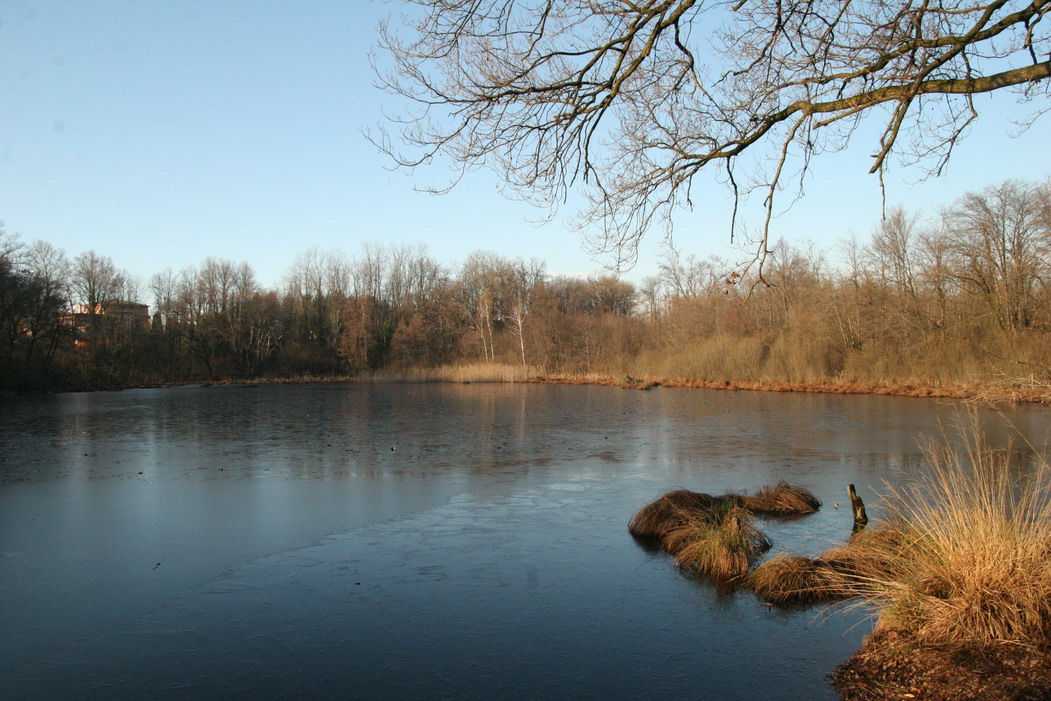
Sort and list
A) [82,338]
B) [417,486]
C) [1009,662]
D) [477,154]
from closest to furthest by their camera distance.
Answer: [1009,662] < [477,154] < [417,486] < [82,338]

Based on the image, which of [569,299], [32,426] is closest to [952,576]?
[32,426]

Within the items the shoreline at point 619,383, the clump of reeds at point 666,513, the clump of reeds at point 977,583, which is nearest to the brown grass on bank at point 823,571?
the clump of reeds at point 977,583

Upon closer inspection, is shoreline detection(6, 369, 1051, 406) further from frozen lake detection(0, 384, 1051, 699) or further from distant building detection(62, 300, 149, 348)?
frozen lake detection(0, 384, 1051, 699)

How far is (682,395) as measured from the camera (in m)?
31.3

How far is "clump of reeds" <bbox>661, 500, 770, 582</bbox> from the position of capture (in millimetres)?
6512

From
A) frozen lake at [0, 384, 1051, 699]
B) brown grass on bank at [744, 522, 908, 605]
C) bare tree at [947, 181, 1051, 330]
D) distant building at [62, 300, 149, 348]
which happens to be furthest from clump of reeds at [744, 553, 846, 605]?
distant building at [62, 300, 149, 348]

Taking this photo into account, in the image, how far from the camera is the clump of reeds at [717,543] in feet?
21.4

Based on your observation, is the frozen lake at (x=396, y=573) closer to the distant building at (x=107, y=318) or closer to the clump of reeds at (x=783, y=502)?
the clump of reeds at (x=783, y=502)

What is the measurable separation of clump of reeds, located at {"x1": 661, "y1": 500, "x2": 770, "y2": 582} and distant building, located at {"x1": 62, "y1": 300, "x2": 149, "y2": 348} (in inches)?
1745

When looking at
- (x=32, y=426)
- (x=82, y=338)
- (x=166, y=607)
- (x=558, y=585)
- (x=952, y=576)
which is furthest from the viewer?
(x=82, y=338)

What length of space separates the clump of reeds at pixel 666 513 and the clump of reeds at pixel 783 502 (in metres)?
0.66

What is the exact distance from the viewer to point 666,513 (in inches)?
316

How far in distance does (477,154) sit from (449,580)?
3.58 metres

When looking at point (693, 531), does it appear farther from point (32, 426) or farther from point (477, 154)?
point (32, 426)
